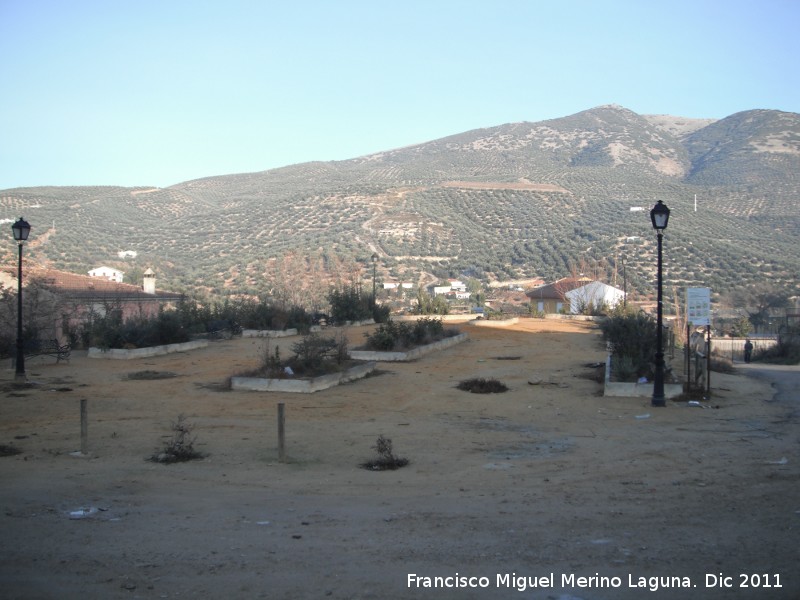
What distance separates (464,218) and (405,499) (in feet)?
216

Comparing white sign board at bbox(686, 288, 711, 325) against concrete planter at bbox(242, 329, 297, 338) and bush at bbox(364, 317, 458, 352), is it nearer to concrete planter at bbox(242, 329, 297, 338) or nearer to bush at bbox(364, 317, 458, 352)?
bush at bbox(364, 317, 458, 352)

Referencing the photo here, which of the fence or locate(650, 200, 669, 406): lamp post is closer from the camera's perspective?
locate(650, 200, 669, 406): lamp post

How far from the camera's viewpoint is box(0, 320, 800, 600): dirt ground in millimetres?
5352

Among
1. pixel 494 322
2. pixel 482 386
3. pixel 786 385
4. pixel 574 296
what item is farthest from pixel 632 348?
pixel 574 296

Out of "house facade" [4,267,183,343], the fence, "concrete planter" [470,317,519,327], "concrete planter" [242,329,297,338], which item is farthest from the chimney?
the fence

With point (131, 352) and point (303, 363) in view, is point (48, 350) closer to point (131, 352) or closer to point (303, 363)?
point (131, 352)

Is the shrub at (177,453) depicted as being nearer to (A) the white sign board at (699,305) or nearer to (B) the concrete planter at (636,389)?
(B) the concrete planter at (636,389)

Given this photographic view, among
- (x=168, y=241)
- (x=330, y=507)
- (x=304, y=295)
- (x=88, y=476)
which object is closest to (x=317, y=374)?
(x=88, y=476)

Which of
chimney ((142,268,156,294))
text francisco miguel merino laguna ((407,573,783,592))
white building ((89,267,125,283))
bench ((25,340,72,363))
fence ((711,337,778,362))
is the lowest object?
fence ((711,337,778,362))

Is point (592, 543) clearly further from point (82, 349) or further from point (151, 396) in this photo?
point (82, 349)

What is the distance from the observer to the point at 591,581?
207 inches

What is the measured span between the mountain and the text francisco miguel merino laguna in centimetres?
4268

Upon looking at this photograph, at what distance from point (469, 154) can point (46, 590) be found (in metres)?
98.9

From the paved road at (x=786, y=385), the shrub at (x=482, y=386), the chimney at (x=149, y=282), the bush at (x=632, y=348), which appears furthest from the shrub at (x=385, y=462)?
the chimney at (x=149, y=282)
